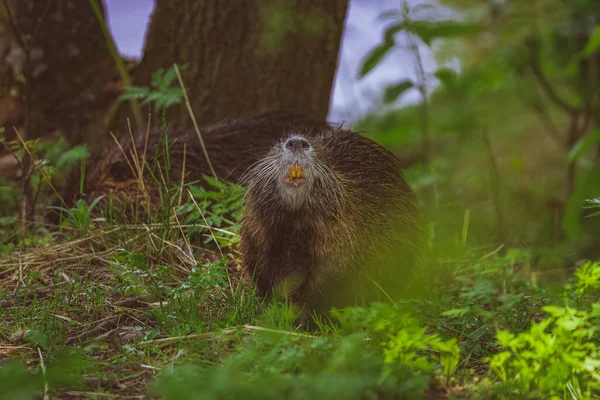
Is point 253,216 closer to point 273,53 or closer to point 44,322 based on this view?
point 44,322

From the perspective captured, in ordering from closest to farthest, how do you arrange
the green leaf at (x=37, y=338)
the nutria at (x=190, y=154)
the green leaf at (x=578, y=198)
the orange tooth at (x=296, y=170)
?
the green leaf at (x=37, y=338) → the orange tooth at (x=296, y=170) → the nutria at (x=190, y=154) → the green leaf at (x=578, y=198)

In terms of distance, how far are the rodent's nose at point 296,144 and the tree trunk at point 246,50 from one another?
5.38 ft

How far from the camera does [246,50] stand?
Answer: 441cm

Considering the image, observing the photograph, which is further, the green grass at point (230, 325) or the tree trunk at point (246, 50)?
the tree trunk at point (246, 50)

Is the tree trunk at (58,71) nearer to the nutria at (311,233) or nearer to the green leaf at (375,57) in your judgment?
the green leaf at (375,57)

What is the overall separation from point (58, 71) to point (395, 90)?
2351 millimetres

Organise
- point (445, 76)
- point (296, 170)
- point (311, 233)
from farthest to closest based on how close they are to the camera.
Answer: point (445, 76) < point (311, 233) < point (296, 170)

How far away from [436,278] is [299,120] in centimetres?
119

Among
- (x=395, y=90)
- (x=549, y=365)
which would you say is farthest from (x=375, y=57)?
(x=549, y=365)

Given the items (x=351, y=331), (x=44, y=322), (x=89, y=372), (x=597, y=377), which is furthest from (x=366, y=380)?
(x=44, y=322)

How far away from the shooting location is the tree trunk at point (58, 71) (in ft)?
15.8

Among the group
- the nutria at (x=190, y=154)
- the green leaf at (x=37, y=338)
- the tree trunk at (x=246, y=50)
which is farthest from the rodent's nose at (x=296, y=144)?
the tree trunk at (x=246, y=50)

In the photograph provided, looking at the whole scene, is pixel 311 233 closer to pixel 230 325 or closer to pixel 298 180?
pixel 298 180

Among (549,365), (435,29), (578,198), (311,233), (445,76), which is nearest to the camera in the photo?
(549,365)
